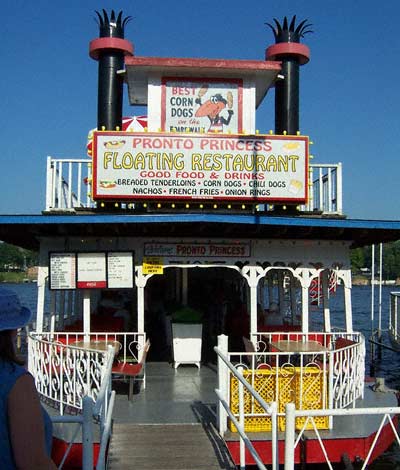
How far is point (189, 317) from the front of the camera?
39.9 ft

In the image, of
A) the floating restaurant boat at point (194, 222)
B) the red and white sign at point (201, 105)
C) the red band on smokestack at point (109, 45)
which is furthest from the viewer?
the red band on smokestack at point (109, 45)

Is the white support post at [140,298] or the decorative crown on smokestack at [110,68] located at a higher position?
the decorative crown on smokestack at [110,68]

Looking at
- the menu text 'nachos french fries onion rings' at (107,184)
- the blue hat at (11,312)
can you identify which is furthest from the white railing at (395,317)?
the blue hat at (11,312)

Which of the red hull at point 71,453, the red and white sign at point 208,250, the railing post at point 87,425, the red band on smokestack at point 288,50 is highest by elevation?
the red band on smokestack at point 288,50

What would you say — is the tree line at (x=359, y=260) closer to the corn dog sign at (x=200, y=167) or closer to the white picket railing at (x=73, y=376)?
the corn dog sign at (x=200, y=167)

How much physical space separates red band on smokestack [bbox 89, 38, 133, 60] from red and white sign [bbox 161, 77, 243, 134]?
2.00m

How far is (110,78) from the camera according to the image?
14.0 m

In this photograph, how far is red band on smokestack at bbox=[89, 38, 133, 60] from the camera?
13938mm

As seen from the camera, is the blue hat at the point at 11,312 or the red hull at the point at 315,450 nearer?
the blue hat at the point at 11,312

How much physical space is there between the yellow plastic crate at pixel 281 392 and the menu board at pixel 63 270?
4.27 meters

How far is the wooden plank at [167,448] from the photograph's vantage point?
7047mm

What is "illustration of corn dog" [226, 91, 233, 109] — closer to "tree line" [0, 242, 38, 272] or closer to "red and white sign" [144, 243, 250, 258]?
"red and white sign" [144, 243, 250, 258]

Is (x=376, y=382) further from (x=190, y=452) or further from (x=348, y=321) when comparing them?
(x=190, y=452)

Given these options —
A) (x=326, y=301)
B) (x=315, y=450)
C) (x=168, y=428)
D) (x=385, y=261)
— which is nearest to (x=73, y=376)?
(x=168, y=428)
